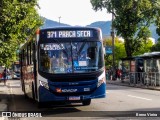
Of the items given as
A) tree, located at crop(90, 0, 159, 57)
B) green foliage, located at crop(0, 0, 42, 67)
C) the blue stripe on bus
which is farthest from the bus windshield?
tree, located at crop(90, 0, 159, 57)

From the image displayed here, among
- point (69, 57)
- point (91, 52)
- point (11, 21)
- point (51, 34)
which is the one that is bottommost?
point (69, 57)

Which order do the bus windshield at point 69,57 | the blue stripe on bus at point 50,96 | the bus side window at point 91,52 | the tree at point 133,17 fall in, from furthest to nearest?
the tree at point 133,17 < the bus side window at point 91,52 < the bus windshield at point 69,57 < the blue stripe on bus at point 50,96

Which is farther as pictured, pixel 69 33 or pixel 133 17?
pixel 133 17

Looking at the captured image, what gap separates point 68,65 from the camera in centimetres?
1652

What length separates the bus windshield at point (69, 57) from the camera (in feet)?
54.0

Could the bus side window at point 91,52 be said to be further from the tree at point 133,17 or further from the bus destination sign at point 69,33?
the tree at point 133,17

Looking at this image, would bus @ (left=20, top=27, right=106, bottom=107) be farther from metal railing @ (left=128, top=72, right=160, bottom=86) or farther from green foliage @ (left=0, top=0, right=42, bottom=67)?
metal railing @ (left=128, top=72, right=160, bottom=86)

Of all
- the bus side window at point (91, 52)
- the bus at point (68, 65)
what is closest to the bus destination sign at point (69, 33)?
the bus at point (68, 65)

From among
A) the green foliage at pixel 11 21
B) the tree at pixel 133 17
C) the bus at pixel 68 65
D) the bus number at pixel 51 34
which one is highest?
the tree at pixel 133 17

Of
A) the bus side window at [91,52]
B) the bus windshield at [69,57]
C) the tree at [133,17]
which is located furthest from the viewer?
the tree at [133,17]

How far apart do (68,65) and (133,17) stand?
36521 mm

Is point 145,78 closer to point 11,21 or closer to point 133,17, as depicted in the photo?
point 133,17

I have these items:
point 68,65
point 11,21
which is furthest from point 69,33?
point 11,21

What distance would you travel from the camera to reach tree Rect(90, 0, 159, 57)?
51.9m
